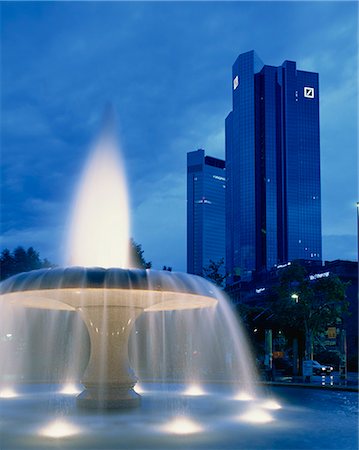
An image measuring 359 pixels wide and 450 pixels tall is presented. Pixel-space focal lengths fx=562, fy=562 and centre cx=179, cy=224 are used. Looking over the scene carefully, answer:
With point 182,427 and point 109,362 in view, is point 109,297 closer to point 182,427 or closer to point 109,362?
point 109,362

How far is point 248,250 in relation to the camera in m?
155

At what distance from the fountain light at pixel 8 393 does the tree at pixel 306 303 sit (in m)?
16.0

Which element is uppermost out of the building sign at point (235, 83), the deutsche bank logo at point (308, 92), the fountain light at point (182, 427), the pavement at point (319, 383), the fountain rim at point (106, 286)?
Answer: the building sign at point (235, 83)

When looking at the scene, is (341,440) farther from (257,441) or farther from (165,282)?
(165,282)

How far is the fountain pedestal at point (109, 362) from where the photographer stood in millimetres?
12688

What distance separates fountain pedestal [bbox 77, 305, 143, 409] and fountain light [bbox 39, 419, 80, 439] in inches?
98.0

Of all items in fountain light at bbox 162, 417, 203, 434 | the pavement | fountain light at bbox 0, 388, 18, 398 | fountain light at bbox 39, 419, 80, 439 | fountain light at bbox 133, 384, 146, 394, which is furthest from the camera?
the pavement

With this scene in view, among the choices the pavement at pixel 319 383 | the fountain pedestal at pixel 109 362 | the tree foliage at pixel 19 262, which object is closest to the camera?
the fountain pedestal at pixel 109 362

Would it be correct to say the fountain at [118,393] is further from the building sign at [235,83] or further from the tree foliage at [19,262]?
the building sign at [235,83]

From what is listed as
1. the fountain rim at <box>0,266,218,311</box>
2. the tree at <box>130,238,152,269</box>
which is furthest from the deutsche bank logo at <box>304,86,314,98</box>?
the fountain rim at <box>0,266,218,311</box>

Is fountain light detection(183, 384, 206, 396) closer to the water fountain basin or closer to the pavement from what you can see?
the pavement

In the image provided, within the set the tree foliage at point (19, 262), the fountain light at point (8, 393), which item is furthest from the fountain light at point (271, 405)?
the tree foliage at point (19, 262)

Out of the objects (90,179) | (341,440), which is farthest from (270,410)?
(90,179)

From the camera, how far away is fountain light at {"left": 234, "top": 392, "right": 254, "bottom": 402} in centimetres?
1498
